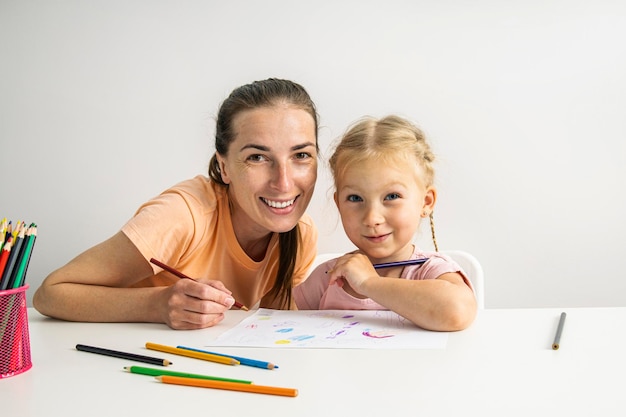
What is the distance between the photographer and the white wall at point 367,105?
2184 mm

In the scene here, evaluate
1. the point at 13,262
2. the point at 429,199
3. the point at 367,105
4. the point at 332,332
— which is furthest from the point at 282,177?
the point at 367,105

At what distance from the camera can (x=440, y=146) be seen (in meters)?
2.21

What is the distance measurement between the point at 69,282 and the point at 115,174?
92 centimetres

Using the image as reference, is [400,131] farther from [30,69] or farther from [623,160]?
[30,69]

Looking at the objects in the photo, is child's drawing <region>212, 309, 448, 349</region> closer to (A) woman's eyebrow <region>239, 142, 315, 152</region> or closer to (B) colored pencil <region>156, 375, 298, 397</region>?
(B) colored pencil <region>156, 375, 298, 397</region>

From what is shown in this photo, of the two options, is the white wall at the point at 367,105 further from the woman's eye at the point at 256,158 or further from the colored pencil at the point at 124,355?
the colored pencil at the point at 124,355

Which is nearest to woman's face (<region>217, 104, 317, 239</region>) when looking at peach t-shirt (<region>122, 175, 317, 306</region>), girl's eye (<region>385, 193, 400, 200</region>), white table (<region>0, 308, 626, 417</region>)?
peach t-shirt (<region>122, 175, 317, 306</region>)

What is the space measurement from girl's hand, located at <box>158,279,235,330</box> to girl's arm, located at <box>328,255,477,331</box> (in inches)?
9.6

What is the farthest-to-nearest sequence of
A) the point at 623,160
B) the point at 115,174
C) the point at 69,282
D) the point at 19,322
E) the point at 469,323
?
the point at 115,174
the point at 623,160
the point at 69,282
the point at 469,323
the point at 19,322

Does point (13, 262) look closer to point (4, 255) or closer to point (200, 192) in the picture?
point (4, 255)

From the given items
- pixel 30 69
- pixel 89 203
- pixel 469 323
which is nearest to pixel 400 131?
pixel 469 323

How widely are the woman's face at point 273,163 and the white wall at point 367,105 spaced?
684 mm

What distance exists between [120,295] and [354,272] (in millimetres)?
452

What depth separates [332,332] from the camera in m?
1.20
